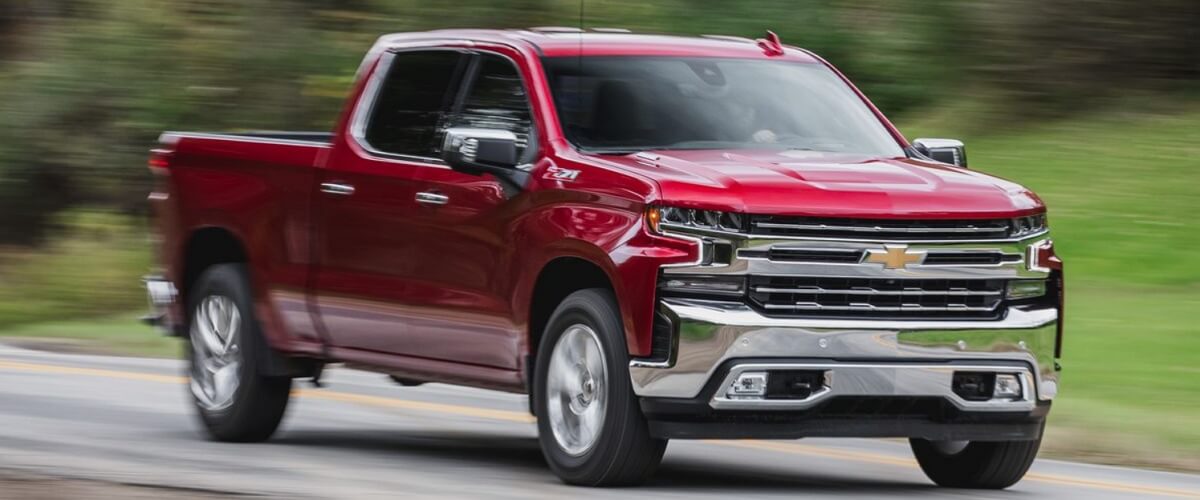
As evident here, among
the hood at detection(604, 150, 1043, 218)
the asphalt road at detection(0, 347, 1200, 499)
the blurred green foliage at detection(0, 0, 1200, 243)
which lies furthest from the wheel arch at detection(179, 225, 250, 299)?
the blurred green foliage at detection(0, 0, 1200, 243)

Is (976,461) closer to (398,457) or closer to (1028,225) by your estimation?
(1028,225)

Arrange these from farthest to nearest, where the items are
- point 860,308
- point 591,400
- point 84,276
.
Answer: point 84,276 → point 591,400 → point 860,308

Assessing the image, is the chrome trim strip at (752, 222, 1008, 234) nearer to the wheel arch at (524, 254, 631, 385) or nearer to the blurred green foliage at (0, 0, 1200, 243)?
the wheel arch at (524, 254, 631, 385)

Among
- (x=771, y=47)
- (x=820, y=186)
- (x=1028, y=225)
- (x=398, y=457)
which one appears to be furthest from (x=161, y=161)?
(x=1028, y=225)

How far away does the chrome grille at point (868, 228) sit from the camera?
7.68 m

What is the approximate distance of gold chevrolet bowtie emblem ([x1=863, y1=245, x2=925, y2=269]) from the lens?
7.79m

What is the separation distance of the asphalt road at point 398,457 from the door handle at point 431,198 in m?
1.06

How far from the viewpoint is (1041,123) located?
19.5m

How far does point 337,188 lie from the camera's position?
31.6 ft

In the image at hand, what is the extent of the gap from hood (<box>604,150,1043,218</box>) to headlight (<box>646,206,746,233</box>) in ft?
0.09

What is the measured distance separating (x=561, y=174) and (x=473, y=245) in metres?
0.62

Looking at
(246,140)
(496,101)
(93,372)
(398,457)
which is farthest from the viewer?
(93,372)

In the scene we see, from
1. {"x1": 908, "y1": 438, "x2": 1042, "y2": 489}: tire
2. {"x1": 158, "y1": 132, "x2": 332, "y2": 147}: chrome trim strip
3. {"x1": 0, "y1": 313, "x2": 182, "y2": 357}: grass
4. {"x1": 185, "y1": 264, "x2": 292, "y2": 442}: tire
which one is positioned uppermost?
{"x1": 158, "y1": 132, "x2": 332, "y2": 147}: chrome trim strip

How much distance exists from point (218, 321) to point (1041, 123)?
34.4 feet
